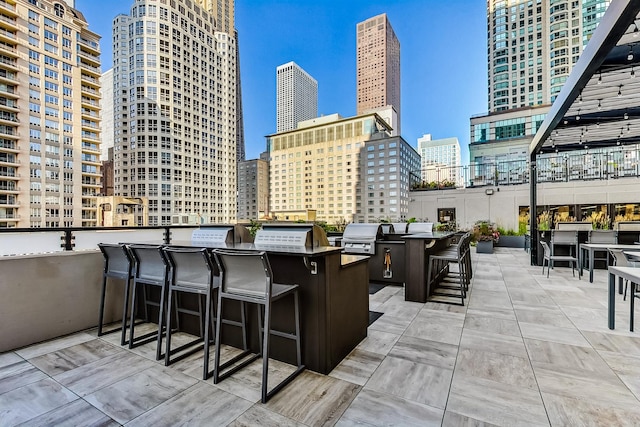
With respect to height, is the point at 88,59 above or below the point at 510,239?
above

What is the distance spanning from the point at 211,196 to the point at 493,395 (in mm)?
77893

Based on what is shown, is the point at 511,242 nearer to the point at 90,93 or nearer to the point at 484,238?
the point at 484,238

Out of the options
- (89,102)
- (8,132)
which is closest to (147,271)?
(8,132)

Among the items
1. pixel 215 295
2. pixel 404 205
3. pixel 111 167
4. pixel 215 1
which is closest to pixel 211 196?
pixel 111 167

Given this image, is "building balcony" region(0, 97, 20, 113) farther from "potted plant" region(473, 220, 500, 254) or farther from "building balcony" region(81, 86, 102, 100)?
"potted plant" region(473, 220, 500, 254)

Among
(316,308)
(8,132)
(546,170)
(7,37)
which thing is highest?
(7,37)

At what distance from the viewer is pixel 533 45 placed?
120ft

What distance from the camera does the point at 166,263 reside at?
93.4 inches

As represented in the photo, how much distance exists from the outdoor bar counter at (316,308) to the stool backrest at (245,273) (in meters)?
0.29

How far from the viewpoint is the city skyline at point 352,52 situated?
124ft

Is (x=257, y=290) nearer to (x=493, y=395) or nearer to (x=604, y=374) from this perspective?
(x=493, y=395)

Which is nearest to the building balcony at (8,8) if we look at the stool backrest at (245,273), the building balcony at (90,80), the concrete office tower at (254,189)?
the building balcony at (90,80)

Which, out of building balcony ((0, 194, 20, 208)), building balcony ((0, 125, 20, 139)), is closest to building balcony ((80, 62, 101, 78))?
building balcony ((0, 125, 20, 139))

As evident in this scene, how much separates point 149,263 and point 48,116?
5986 centimetres
